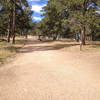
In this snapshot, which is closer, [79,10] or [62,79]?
[62,79]

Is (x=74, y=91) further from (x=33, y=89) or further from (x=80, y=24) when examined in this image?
(x=80, y=24)

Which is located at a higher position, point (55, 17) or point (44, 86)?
point (55, 17)

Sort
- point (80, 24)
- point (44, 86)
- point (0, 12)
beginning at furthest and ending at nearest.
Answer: point (0, 12)
point (80, 24)
point (44, 86)

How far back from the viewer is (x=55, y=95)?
4.80 metres

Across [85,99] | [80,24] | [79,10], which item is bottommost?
[85,99]

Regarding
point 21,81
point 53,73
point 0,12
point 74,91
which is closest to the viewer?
point 74,91

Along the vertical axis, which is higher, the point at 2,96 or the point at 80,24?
the point at 80,24

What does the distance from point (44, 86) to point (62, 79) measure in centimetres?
111

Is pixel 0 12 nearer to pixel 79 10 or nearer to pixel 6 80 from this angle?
pixel 79 10

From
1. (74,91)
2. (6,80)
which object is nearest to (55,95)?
(74,91)

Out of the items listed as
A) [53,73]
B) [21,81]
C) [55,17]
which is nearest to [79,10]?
[55,17]

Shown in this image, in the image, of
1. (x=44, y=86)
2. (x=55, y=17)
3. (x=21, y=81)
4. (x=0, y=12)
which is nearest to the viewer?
(x=44, y=86)

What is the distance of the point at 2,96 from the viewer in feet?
15.5

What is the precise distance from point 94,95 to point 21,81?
2920mm
